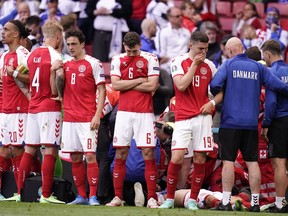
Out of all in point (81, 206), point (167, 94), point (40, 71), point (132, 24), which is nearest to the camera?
point (81, 206)

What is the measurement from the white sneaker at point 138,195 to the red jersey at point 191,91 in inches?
49.4

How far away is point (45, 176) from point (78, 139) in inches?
26.7

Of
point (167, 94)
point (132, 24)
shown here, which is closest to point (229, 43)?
point (167, 94)

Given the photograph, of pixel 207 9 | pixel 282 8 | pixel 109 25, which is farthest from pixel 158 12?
pixel 282 8

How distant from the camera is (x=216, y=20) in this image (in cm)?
2405

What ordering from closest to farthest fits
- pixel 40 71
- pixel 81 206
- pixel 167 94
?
pixel 81 206 → pixel 40 71 → pixel 167 94

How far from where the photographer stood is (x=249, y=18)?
23469mm

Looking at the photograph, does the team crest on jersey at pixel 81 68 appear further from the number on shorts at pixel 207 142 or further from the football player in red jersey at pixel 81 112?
the number on shorts at pixel 207 142

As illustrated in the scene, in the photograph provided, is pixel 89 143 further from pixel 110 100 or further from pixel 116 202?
pixel 110 100

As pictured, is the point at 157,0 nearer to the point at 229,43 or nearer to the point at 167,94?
the point at 167,94

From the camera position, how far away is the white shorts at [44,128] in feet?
51.2

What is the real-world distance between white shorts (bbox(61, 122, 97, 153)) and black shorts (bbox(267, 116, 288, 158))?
2.33 m

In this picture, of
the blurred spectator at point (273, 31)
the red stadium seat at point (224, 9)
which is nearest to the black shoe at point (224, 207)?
the blurred spectator at point (273, 31)

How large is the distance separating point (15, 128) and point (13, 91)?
1.71 ft
